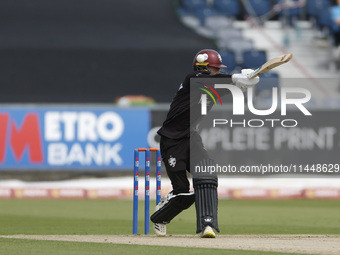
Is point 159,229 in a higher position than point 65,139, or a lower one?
lower

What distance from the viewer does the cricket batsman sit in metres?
8.64

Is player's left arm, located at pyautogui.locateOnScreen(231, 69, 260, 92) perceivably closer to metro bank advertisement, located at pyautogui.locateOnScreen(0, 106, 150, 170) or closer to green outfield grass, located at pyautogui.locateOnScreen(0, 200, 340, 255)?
green outfield grass, located at pyautogui.locateOnScreen(0, 200, 340, 255)

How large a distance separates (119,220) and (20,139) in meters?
6.62

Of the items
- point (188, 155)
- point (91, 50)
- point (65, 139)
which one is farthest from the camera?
point (91, 50)

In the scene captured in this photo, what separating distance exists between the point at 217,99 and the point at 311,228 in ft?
11.7

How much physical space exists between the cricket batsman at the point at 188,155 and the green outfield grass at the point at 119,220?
40.6 inches

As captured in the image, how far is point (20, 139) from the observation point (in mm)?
19062

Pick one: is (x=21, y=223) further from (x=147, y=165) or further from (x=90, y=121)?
(x=90, y=121)

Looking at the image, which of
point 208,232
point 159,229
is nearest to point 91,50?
point 159,229

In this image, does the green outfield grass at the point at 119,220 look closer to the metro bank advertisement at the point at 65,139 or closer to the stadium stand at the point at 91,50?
the metro bank advertisement at the point at 65,139

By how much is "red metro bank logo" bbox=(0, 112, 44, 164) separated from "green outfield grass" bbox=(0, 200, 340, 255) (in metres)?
1.82

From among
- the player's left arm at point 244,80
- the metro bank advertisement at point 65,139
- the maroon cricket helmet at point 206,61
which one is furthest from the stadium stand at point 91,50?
the player's left arm at point 244,80

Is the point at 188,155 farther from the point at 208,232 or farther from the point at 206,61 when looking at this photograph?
the point at 206,61

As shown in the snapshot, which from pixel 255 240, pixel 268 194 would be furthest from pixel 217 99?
pixel 268 194
